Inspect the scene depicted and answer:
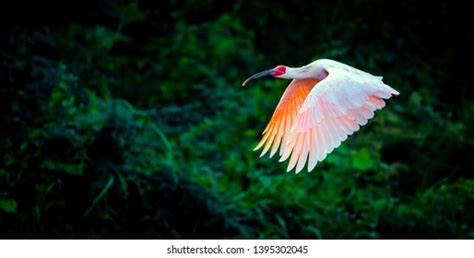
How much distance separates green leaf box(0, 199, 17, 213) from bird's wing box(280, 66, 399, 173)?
3770 millimetres

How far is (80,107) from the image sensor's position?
15500 millimetres

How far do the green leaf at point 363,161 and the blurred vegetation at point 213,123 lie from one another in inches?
0.6

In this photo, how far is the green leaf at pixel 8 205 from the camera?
45.2ft

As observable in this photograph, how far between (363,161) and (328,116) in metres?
5.41

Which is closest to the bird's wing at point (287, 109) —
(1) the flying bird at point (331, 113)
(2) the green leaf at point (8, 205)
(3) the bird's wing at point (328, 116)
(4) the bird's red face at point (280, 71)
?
(4) the bird's red face at point (280, 71)

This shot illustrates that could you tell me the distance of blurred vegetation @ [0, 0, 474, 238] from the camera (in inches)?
574

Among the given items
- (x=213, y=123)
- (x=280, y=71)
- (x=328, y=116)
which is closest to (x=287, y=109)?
(x=280, y=71)

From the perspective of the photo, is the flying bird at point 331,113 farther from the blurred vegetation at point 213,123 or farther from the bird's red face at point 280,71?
the blurred vegetation at point 213,123

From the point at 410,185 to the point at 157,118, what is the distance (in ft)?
9.35

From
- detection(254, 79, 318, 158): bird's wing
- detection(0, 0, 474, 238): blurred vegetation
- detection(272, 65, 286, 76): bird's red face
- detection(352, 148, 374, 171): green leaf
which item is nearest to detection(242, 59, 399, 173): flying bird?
detection(254, 79, 318, 158): bird's wing

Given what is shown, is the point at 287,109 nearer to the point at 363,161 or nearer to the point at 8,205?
the point at 8,205

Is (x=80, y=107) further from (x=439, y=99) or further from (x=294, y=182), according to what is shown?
(x=439, y=99)

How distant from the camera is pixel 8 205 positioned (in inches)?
543

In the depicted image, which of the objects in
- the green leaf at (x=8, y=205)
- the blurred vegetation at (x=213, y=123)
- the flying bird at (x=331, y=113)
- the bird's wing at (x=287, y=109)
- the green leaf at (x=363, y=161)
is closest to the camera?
the flying bird at (x=331, y=113)
